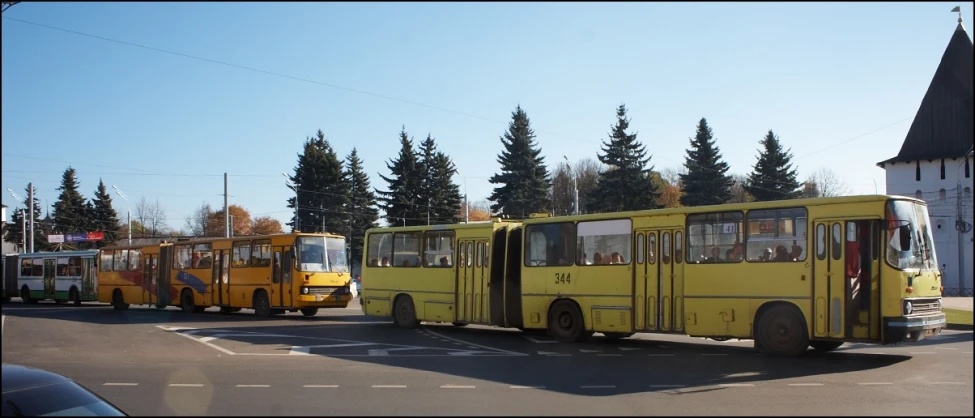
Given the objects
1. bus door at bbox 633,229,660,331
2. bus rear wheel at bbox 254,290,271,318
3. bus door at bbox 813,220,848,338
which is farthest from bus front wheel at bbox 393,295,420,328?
bus door at bbox 813,220,848,338

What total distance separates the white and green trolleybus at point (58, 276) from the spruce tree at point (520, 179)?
24.2 meters

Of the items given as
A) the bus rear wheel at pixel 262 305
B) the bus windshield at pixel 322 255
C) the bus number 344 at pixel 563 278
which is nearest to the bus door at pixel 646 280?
the bus number 344 at pixel 563 278

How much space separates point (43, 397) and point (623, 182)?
45.5m

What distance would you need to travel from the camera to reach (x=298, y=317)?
28031mm

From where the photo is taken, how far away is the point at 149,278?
3412cm

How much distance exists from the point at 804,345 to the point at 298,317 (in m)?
Answer: 19.3

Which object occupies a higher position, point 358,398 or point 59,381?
point 59,381

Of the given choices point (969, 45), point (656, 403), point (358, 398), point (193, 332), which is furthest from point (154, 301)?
point (969, 45)

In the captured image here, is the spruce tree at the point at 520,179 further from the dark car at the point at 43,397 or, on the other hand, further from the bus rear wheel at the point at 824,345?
the dark car at the point at 43,397

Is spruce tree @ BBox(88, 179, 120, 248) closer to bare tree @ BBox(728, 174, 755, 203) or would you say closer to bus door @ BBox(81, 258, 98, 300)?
bus door @ BBox(81, 258, 98, 300)

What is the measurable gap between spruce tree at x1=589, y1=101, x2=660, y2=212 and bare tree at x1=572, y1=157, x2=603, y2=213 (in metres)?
9.00

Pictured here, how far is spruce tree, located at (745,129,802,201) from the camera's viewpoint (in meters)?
50.8

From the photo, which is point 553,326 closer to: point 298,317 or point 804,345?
point 804,345

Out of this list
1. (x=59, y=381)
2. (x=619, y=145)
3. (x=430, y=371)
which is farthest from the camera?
(x=619, y=145)
